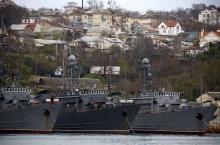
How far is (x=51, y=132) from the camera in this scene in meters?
103

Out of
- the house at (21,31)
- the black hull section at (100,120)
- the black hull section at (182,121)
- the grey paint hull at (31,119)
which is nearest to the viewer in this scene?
the grey paint hull at (31,119)

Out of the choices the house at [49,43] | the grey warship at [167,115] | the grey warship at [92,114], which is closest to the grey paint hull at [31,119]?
the grey warship at [92,114]

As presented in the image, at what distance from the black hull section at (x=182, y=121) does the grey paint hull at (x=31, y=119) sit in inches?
449

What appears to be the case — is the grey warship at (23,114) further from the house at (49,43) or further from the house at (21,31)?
the house at (49,43)

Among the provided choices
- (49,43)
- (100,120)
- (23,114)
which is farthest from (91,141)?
(49,43)

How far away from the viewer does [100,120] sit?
347 ft

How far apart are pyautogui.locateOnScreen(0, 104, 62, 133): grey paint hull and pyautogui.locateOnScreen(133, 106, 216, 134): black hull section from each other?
11.4m

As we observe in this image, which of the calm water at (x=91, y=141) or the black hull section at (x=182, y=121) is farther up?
the calm water at (x=91, y=141)

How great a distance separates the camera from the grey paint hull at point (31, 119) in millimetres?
101000

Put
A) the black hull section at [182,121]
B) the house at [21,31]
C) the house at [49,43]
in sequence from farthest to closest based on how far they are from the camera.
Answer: the house at [21,31]
the house at [49,43]
the black hull section at [182,121]

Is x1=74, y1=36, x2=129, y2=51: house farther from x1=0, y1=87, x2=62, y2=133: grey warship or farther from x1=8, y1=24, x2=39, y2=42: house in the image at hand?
x1=0, y1=87, x2=62, y2=133: grey warship

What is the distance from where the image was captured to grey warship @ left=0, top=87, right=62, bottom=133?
101 metres

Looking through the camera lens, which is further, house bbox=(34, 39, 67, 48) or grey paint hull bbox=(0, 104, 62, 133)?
house bbox=(34, 39, 67, 48)

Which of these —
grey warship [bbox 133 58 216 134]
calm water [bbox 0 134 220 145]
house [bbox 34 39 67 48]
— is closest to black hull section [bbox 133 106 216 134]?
grey warship [bbox 133 58 216 134]
